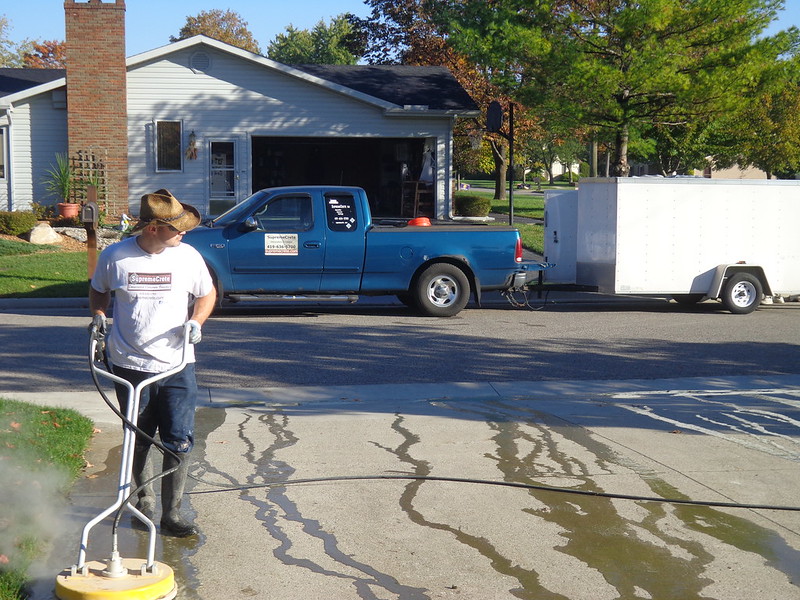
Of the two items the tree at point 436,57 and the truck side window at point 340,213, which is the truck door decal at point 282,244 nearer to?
the truck side window at point 340,213

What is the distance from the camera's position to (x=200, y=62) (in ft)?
81.1

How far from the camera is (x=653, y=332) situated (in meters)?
13.1

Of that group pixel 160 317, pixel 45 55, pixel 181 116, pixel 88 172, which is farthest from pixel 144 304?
pixel 45 55

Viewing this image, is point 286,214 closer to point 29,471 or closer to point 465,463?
point 465,463

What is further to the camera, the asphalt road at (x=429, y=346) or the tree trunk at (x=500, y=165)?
the tree trunk at (x=500, y=165)

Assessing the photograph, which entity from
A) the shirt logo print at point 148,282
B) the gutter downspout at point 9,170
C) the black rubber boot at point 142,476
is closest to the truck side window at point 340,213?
the black rubber boot at point 142,476

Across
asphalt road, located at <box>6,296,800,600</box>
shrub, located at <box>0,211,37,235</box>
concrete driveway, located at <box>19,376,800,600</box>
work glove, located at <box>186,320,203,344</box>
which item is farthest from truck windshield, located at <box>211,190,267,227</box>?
shrub, located at <box>0,211,37,235</box>

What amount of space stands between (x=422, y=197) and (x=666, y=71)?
25.3 ft

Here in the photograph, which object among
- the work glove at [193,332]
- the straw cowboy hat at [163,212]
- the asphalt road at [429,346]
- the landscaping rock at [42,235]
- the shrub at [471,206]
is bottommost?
the asphalt road at [429,346]

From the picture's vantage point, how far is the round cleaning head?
404 cm

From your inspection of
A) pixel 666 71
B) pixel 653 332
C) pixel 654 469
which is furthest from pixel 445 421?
pixel 666 71

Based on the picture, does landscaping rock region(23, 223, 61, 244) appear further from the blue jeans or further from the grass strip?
the blue jeans

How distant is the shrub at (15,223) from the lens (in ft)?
70.9

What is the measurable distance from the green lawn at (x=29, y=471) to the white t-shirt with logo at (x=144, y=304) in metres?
0.97
